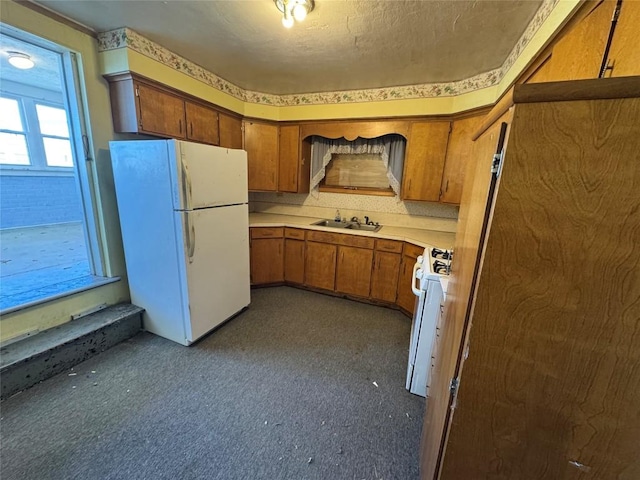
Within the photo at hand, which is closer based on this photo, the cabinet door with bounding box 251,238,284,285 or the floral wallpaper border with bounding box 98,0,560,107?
the floral wallpaper border with bounding box 98,0,560,107

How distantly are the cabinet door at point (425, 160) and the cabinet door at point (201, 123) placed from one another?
2.17m

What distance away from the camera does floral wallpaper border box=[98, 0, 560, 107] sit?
6.29 ft

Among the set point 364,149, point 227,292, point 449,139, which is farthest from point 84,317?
point 449,139

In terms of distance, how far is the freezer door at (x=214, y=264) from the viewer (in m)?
2.11

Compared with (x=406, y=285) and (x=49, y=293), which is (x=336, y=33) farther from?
(x=49, y=293)

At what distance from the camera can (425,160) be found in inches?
112

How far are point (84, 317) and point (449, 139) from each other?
149 inches

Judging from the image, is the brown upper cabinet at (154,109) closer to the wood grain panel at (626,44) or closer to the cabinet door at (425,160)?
the cabinet door at (425,160)

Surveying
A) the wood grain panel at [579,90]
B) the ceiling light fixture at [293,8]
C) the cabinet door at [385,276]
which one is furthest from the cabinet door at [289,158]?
the wood grain panel at [579,90]

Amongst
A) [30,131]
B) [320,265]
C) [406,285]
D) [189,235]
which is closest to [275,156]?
[320,265]

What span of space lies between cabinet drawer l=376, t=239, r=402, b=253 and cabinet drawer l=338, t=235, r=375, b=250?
80 mm

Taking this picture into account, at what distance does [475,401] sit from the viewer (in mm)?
669

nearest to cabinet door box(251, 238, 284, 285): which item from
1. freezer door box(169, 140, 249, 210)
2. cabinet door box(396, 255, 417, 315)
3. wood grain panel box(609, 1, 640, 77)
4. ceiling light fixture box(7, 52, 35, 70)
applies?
freezer door box(169, 140, 249, 210)

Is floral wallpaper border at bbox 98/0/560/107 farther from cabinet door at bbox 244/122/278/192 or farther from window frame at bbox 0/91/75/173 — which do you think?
window frame at bbox 0/91/75/173
